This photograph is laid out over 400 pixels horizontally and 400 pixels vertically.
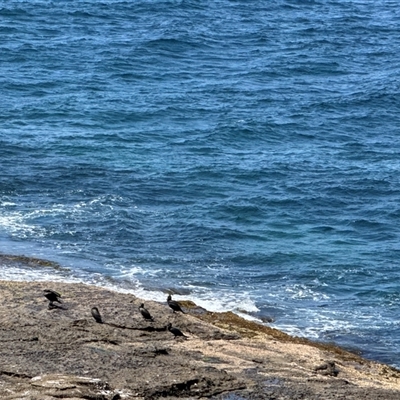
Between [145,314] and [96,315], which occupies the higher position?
[96,315]

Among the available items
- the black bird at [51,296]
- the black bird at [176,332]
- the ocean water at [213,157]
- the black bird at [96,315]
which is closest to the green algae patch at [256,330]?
the ocean water at [213,157]

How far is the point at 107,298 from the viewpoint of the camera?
25.6 m

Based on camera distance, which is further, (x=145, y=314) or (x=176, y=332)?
(x=145, y=314)

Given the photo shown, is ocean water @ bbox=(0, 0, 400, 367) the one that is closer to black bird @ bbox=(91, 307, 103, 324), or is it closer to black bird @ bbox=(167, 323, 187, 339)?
black bird @ bbox=(167, 323, 187, 339)

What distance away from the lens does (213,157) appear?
49.4 metres

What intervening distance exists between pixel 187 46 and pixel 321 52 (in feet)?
29.2

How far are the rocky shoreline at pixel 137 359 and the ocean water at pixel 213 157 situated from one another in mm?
6959

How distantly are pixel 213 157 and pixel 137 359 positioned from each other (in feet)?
91.4

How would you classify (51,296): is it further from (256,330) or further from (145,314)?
(256,330)

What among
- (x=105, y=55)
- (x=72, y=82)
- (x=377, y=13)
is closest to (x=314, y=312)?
(x=72, y=82)

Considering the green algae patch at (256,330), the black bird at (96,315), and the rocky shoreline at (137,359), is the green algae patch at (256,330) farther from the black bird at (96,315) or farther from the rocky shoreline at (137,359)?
the black bird at (96,315)

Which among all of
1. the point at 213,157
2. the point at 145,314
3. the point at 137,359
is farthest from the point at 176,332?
the point at 213,157

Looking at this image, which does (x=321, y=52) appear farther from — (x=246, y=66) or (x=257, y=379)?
(x=257, y=379)

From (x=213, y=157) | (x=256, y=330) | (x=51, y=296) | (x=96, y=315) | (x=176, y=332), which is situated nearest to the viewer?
(x=96, y=315)
